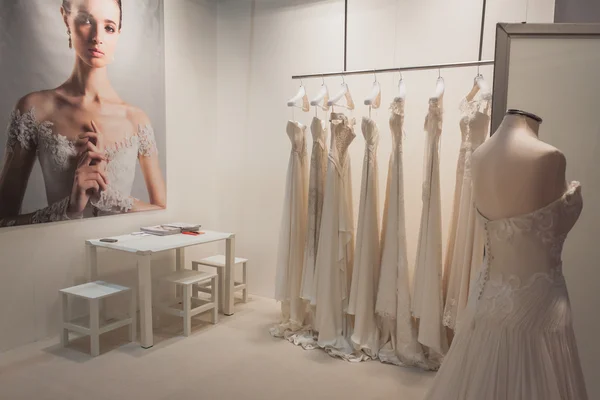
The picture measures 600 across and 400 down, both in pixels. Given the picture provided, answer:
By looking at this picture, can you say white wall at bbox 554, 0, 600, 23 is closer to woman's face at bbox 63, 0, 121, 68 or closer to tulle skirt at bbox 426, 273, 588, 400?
tulle skirt at bbox 426, 273, 588, 400

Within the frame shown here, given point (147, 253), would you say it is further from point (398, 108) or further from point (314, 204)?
point (398, 108)

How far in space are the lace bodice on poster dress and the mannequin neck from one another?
2.73 metres

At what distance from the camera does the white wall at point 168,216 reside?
9.69 ft

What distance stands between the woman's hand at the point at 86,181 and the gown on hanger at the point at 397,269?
80.5 inches

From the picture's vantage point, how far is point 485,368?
4.76 ft

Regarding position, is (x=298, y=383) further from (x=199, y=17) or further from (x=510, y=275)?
(x=199, y=17)

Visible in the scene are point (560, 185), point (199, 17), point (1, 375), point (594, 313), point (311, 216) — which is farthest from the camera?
point (199, 17)

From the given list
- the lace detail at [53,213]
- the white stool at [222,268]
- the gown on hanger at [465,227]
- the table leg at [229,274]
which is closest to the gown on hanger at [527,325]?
the gown on hanger at [465,227]

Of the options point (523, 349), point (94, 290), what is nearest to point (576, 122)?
point (523, 349)

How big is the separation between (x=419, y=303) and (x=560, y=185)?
4.99 feet

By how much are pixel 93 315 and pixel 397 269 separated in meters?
1.88

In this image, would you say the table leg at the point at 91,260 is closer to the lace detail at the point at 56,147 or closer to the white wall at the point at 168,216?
the white wall at the point at 168,216

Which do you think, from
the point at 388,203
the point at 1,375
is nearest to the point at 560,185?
the point at 388,203

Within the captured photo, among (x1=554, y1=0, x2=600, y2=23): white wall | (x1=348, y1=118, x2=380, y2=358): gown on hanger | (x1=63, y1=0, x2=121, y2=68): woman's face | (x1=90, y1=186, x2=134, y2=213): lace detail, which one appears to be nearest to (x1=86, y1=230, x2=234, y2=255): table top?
(x1=90, y1=186, x2=134, y2=213): lace detail
